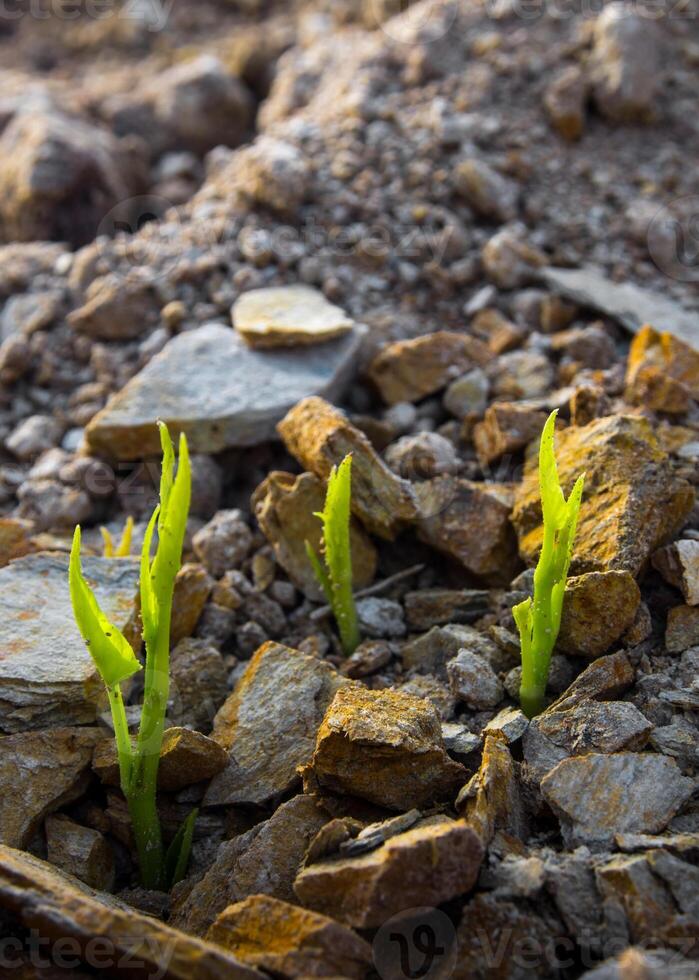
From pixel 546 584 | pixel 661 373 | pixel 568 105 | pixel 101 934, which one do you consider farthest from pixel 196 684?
pixel 568 105

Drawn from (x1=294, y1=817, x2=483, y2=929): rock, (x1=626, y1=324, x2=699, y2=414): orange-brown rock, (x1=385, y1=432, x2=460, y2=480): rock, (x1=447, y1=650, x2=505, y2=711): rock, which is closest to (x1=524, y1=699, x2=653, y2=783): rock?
(x1=447, y1=650, x2=505, y2=711): rock

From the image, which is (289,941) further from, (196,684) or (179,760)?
(196,684)

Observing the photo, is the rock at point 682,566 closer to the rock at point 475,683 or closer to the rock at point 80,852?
the rock at point 475,683

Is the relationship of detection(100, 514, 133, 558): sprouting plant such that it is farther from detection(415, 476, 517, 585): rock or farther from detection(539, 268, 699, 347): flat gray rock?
detection(539, 268, 699, 347): flat gray rock

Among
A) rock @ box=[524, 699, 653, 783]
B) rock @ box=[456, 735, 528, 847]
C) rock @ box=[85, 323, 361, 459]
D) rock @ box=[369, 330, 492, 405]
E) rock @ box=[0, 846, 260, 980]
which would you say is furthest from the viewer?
rock @ box=[369, 330, 492, 405]

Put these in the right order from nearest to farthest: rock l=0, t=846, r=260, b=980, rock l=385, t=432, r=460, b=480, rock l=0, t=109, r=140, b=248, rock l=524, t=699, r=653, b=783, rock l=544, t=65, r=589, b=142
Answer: rock l=0, t=846, r=260, b=980, rock l=524, t=699, r=653, b=783, rock l=385, t=432, r=460, b=480, rock l=544, t=65, r=589, b=142, rock l=0, t=109, r=140, b=248

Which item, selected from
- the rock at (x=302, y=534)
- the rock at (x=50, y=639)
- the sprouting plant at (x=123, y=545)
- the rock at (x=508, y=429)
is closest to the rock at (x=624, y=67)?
the rock at (x=508, y=429)
